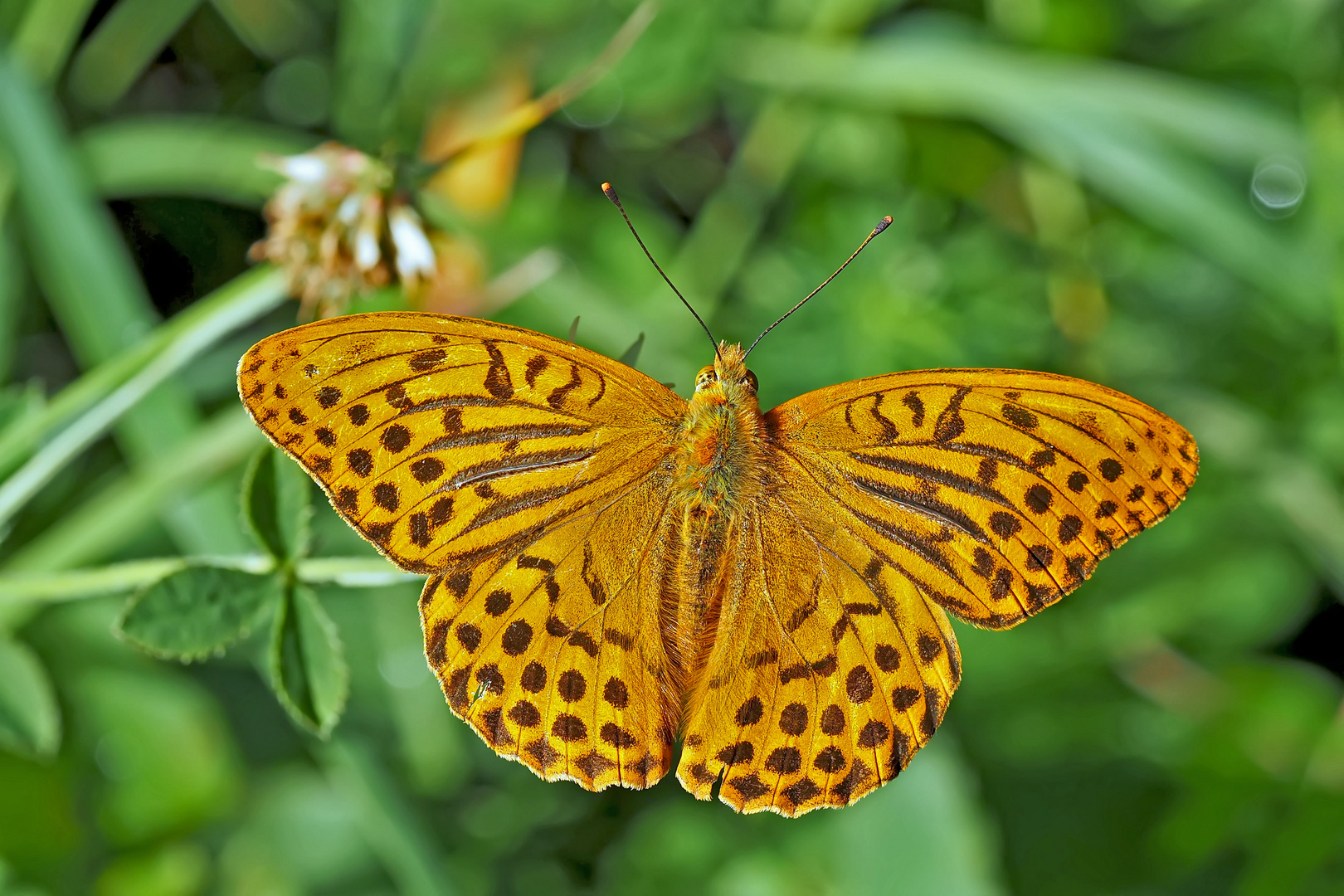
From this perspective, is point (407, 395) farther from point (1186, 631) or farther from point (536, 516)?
point (1186, 631)

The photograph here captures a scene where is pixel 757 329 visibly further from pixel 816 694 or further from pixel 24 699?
pixel 24 699

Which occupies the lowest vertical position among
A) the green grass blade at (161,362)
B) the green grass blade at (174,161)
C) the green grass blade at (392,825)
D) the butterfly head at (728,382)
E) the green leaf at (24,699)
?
the green grass blade at (392,825)

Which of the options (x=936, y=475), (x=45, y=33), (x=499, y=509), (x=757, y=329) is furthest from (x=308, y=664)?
(x=45, y=33)

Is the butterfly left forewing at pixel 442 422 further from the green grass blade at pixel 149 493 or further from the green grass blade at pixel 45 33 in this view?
the green grass blade at pixel 45 33

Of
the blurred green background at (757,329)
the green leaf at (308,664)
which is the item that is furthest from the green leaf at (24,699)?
the green leaf at (308,664)

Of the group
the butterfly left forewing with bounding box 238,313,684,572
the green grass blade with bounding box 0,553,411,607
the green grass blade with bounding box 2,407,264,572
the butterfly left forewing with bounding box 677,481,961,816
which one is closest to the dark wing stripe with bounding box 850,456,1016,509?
the butterfly left forewing with bounding box 677,481,961,816

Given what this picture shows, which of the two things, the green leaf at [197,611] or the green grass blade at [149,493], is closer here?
the green leaf at [197,611]

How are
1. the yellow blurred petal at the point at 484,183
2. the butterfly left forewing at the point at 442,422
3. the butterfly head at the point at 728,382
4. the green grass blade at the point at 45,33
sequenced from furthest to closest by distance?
the yellow blurred petal at the point at 484,183 < the green grass blade at the point at 45,33 < the butterfly head at the point at 728,382 < the butterfly left forewing at the point at 442,422
